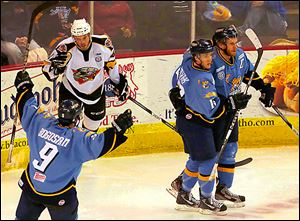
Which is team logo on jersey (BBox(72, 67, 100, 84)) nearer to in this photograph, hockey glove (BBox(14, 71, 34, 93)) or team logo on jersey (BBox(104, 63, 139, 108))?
hockey glove (BBox(14, 71, 34, 93))

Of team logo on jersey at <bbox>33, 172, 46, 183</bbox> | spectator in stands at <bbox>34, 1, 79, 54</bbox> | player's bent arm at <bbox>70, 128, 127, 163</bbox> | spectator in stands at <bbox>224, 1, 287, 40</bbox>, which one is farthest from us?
spectator in stands at <bbox>224, 1, 287, 40</bbox>

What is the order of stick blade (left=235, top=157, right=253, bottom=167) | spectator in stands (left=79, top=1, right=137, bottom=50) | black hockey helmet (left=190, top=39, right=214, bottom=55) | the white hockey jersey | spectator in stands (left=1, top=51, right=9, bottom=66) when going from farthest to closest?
spectator in stands (left=79, top=1, right=137, bottom=50)
stick blade (left=235, top=157, right=253, bottom=167)
spectator in stands (left=1, top=51, right=9, bottom=66)
the white hockey jersey
black hockey helmet (left=190, top=39, right=214, bottom=55)

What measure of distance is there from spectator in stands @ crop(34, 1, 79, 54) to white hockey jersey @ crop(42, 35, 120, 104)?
1029mm

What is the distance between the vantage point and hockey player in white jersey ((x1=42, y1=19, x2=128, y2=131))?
5949mm

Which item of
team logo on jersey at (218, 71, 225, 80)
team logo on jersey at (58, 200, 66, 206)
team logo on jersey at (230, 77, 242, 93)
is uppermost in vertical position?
team logo on jersey at (218, 71, 225, 80)

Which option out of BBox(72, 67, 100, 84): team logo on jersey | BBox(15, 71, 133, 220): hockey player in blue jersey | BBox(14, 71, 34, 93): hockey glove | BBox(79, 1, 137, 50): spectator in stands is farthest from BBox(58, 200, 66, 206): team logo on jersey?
BBox(79, 1, 137, 50): spectator in stands

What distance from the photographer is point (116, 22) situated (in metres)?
7.52

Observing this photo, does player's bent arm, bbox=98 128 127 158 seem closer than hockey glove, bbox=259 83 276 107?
Yes

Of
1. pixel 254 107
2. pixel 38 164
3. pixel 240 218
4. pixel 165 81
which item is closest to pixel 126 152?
pixel 165 81

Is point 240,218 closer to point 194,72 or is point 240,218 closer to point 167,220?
point 167,220

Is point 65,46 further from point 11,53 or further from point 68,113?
point 68,113

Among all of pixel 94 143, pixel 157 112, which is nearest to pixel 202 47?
pixel 94 143

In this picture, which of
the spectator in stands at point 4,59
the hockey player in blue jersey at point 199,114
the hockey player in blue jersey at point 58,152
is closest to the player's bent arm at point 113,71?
the hockey player in blue jersey at point 199,114

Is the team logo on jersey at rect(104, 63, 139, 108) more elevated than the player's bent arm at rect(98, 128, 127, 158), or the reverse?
the player's bent arm at rect(98, 128, 127, 158)
